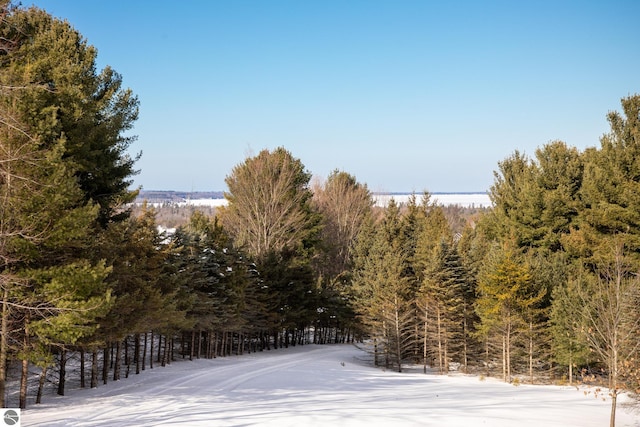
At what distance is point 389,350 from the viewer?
34469 millimetres

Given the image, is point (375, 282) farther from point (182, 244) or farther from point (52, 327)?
point (52, 327)

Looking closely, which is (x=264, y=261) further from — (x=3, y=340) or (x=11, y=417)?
(x=11, y=417)

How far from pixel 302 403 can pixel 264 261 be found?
2195cm

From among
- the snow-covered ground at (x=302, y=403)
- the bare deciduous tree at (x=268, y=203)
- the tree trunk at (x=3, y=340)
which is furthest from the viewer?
the bare deciduous tree at (x=268, y=203)

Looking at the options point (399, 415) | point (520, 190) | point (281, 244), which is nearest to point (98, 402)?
point (399, 415)

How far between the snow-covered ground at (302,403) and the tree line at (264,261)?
5.10ft

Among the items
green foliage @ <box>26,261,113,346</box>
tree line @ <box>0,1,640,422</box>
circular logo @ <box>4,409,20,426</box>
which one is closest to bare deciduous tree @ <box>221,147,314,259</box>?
tree line @ <box>0,1,640,422</box>

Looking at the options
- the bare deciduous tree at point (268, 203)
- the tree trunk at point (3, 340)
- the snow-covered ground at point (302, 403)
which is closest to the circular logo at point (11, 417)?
the snow-covered ground at point (302, 403)

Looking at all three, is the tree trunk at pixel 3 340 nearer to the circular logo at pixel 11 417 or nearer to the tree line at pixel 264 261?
the tree line at pixel 264 261

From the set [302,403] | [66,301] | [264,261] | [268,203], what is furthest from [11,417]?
[268,203]

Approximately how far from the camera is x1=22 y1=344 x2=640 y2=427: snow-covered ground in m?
13.2

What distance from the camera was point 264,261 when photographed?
37.6 m

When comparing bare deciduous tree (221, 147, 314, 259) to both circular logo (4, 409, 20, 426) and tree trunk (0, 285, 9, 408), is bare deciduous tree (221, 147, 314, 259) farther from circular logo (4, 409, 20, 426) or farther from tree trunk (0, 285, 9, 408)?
circular logo (4, 409, 20, 426)

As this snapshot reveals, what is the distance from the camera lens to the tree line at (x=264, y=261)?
492 inches
